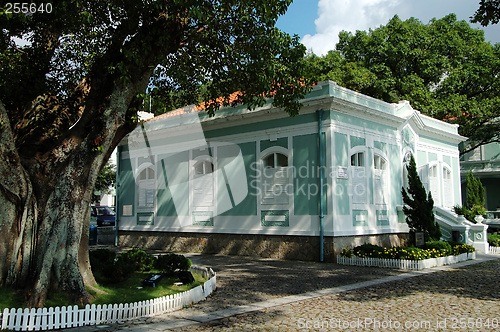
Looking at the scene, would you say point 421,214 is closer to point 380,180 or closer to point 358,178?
point 380,180

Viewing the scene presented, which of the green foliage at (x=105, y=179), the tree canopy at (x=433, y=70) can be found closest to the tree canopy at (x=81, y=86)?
the tree canopy at (x=433, y=70)

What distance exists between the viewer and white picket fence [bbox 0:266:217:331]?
593 centimetres

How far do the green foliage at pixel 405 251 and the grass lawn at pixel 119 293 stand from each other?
5.64 meters

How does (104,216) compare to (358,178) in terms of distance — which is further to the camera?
(104,216)

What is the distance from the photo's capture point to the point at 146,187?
19734mm

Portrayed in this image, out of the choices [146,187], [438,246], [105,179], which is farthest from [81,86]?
[105,179]

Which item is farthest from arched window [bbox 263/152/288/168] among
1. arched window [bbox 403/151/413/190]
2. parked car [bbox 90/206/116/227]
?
parked car [bbox 90/206/116/227]

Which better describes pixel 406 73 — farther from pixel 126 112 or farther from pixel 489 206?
pixel 126 112

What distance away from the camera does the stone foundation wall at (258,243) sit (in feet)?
46.0

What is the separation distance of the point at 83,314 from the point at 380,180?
12024 mm

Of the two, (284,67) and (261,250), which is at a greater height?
(284,67)

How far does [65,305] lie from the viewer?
666 centimetres

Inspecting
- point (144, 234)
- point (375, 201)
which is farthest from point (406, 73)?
point (144, 234)

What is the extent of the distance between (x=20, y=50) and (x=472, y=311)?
33.9 ft
